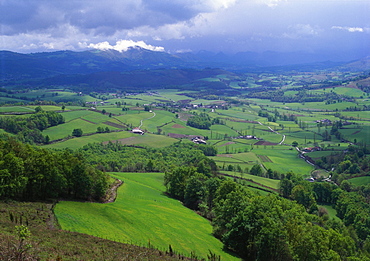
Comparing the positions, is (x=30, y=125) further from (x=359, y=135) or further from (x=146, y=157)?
(x=359, y=135)

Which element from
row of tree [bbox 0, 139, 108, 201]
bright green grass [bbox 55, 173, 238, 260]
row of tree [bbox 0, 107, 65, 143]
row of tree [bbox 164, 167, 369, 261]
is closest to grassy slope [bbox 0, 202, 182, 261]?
bright green grass [bbox 55, 173, 238, 260]

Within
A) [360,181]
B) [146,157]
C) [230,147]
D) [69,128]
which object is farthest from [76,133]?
[360,181]

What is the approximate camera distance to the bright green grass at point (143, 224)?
44.6m

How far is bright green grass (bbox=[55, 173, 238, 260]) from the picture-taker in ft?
A: 146

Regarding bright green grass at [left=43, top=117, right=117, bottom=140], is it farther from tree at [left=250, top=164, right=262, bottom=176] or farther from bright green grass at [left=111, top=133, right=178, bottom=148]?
tree at [left=250, top=164, right=262, bottom=176]

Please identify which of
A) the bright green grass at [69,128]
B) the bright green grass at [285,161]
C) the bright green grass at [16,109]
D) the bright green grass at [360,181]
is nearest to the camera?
the bright green grass at [360,181]

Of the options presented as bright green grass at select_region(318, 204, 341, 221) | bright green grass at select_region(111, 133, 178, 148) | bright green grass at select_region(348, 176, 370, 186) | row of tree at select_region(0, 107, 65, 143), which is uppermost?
row of tree at select_region(0, 107, 65, 143)

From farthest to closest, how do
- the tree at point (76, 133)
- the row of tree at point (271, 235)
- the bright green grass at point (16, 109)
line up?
the bright green grass at point (16, 109), the tree at point (76, 133), the row of tree at point (271, 235)

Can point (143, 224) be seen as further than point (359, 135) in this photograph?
No

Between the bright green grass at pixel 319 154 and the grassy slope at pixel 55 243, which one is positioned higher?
the grassy slope at pixel 55 243

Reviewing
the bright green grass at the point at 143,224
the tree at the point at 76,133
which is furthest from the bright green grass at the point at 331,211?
the tree at the point at 76,133

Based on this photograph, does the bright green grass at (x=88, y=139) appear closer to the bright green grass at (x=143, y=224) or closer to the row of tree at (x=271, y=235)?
the bright green grass at (x=143, y=224)

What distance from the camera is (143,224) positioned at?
5212cm

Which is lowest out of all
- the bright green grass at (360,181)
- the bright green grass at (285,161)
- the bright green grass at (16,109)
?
the bright green grass at (360,181)
